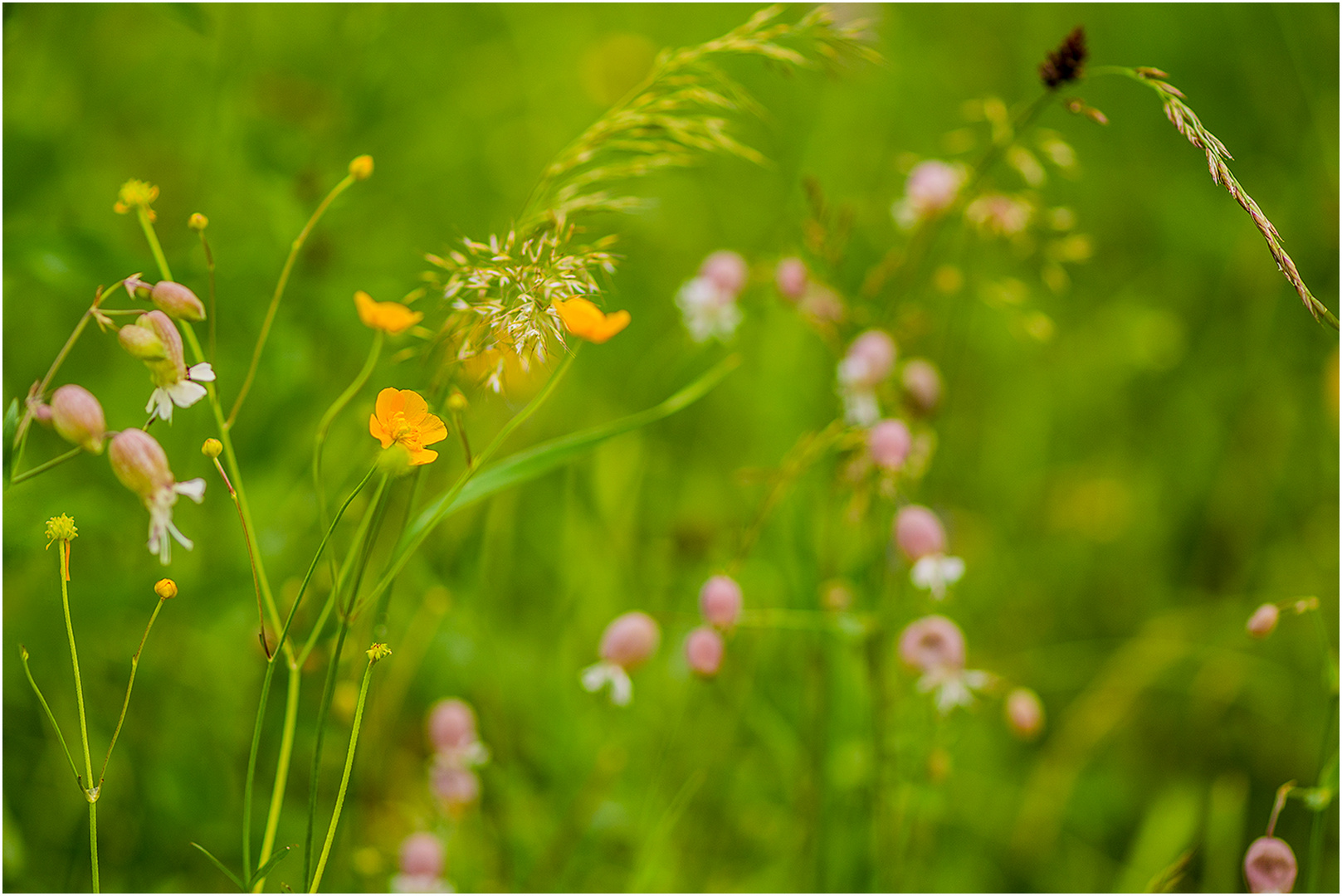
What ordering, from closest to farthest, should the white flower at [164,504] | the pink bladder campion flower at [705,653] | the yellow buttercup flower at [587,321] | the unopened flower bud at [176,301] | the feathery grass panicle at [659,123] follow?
the white flower at [164,504]
the unopened flower bud at [176,301]
the yellow buttercup flower at [587,321]
the feathery grass panicle at [659,123]
the pink bladder campion flower at [705,653]

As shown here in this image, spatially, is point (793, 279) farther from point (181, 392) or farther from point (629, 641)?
point (181, 392)

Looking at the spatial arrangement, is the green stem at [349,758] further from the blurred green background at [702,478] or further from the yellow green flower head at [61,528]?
the blurred green background at [702,478]

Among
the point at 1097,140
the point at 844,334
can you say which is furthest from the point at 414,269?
the point at 1097,140

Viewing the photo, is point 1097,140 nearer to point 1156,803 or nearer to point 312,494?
point 1156,803

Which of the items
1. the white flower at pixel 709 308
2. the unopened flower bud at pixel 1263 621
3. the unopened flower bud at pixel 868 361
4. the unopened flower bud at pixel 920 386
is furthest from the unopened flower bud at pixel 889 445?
the unopened flower bud at pixel 1263 621

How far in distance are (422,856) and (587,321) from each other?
36.2 inches

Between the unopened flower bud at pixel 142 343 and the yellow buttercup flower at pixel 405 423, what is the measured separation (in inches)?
7.2

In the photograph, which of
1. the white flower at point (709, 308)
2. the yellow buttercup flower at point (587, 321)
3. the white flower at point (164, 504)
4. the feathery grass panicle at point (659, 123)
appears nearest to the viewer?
the white flower at point (164, 504)

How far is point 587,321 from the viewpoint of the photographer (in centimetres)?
97

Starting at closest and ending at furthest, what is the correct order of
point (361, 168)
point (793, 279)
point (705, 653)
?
point (361, 168)
point (705, 653)
point (793, 279)

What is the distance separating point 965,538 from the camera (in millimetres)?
2600

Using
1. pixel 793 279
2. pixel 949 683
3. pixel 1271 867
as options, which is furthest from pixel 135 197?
pixel 1271 867

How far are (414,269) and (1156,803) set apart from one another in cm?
230

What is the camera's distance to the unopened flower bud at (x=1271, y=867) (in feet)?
3.57
